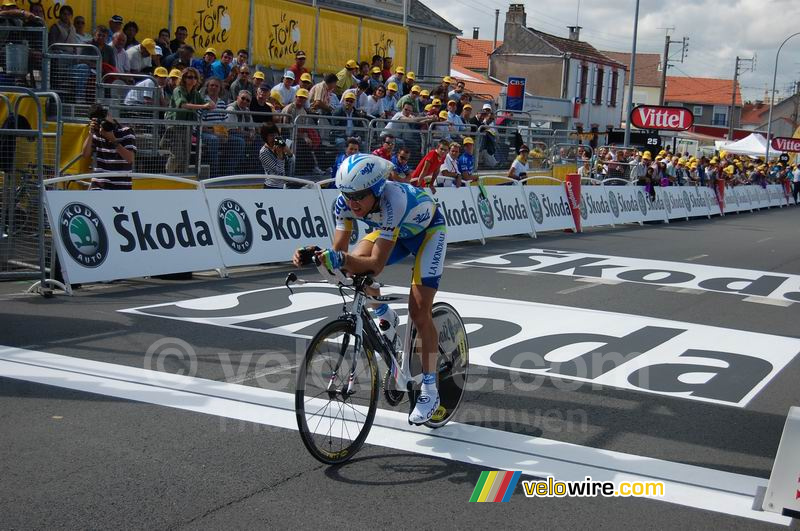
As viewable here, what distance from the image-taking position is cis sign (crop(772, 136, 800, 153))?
6788 centimetres

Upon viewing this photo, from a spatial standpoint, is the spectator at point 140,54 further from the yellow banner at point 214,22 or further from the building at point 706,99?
the building at point 706,99

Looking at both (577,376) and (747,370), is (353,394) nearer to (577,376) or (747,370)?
(577,376)

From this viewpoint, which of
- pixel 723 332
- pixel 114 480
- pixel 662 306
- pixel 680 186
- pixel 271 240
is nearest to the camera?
pixel 114 480

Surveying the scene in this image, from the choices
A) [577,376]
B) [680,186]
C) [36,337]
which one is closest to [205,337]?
[36,337]

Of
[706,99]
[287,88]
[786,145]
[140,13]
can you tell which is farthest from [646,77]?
[140,13]

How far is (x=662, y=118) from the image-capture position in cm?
3556

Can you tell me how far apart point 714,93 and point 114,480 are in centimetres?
13028

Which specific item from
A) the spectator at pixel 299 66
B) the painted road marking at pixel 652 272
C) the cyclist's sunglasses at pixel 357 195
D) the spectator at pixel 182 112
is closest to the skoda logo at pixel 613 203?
the painted road marking at pixel 652 272

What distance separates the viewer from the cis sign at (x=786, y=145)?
67875 millimetres

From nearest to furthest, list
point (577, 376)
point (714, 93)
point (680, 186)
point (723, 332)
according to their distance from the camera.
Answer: point (577, 376), point (723, 332), point (680, 186), point (714, 93)

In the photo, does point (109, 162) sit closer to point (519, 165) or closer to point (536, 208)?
point (536, 208)

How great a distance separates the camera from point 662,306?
11547mm

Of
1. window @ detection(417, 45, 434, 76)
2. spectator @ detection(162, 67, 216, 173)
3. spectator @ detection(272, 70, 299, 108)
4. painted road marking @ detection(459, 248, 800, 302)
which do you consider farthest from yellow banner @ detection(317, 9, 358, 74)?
window @ detection(417, 45, 434, 76)

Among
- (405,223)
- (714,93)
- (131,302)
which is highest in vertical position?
(714,93)
